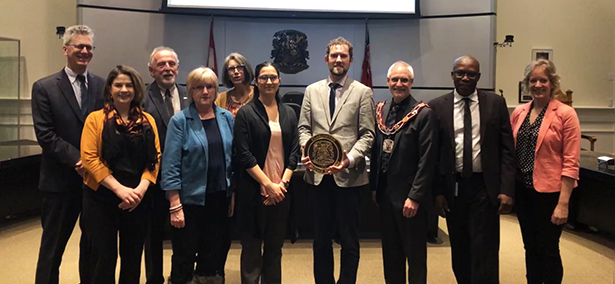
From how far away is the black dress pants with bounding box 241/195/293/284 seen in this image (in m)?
2.60

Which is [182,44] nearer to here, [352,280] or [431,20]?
[431,20]

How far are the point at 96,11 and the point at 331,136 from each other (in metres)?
5.19

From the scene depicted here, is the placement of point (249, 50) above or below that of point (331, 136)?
above

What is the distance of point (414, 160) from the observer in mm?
2441

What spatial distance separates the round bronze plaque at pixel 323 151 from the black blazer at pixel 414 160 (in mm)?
339

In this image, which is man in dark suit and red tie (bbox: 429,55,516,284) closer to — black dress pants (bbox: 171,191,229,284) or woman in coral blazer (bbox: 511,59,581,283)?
woman in coral blazer (bbox: 511,59,581,283)

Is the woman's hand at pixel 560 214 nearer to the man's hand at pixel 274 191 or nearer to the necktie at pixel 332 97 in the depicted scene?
the necktie at pixel 332 97

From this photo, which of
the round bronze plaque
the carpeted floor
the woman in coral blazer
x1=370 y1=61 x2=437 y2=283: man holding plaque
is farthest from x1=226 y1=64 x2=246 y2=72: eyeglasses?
the woman in coral blazer

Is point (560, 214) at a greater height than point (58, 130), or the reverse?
point (58, 130)

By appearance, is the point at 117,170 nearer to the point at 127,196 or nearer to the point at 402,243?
the point at 127,196

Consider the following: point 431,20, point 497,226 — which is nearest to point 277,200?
point 497,226

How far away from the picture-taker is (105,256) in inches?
88.6

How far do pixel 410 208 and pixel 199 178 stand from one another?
126 centimetres

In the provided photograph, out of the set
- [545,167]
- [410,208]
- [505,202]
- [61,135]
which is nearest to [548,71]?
[545,167]
